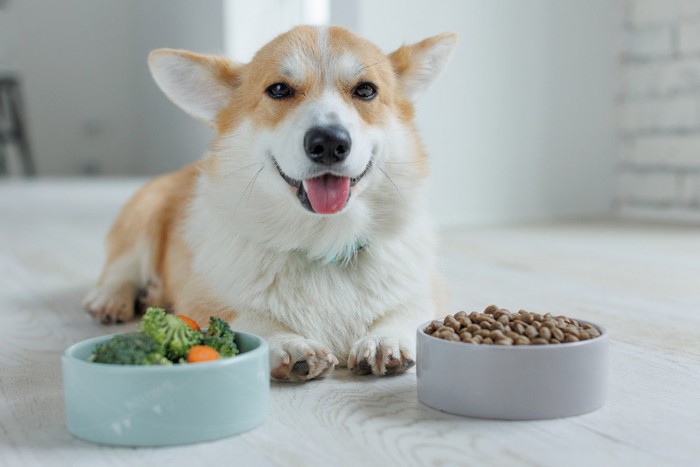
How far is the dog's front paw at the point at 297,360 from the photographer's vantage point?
1462 millimetres

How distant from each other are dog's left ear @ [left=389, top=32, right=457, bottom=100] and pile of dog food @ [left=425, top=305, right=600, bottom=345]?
65 cm

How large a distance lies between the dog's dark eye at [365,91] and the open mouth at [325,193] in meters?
0.19

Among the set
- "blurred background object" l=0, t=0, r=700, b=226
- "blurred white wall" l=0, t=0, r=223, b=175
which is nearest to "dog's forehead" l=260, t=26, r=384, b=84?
"blurred background object" l=0, t=0, r=700, b=226

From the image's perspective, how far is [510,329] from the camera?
134 cm

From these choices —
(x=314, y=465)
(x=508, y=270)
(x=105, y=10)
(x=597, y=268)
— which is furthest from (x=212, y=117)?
(x=105, y=10)

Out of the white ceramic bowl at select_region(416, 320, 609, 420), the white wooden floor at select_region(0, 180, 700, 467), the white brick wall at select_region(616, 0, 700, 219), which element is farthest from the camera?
the white brick wall at select_region(616, 0, 700, 219)

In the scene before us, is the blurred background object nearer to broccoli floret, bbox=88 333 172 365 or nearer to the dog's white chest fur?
the dog's white chest fur

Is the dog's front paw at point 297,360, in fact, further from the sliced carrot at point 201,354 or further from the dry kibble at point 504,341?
the dry kibble at point 504,341

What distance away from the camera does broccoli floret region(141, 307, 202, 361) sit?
4.07ft

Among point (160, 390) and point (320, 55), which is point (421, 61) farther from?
point (160, 390)

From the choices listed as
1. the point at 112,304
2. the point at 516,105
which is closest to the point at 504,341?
the point at 112,304

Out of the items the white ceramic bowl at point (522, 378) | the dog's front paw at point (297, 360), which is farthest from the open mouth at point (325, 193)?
the white ceramic bowl at point (522, 378)

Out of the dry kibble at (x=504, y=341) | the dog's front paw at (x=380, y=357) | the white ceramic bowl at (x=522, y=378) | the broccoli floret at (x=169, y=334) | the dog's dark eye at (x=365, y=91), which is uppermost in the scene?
the dog's dark eye at (x=365, y=91)

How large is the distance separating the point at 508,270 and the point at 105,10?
6.27 metres
